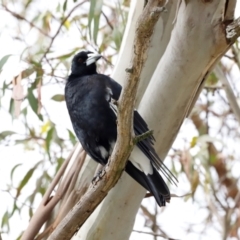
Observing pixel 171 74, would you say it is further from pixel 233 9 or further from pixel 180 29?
pixel 233 9

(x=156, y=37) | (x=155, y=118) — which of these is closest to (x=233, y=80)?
(x=156, y=37)

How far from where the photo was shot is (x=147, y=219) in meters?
3.18

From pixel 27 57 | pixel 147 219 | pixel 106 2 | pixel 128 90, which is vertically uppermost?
pixel 106 2

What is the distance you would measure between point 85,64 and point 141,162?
495mm

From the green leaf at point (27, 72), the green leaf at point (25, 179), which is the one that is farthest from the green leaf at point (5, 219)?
the green leaf at point (27, 72)

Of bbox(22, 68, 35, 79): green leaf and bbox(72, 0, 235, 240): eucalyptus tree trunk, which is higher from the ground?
bbox(22, 68, 35, 79): green leaf

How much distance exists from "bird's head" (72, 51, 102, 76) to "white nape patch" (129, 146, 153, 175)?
1.26 ft

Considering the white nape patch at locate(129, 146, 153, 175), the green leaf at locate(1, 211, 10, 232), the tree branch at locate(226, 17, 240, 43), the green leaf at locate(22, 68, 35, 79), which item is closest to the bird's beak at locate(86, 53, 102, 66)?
the green leaf at locate(22, 68, 35, 79)

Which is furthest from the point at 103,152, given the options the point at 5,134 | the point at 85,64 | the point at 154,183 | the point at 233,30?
the point at 5,134

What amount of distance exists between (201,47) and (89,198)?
0.44m

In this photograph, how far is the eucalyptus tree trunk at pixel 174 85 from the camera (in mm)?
1427

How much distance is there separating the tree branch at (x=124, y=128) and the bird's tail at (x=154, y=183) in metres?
0.25

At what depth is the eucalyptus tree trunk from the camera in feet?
4.68

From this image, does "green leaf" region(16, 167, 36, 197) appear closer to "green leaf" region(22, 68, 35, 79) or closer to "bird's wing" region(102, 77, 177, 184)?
"green leaf" region(22, 68, 35, 79)
